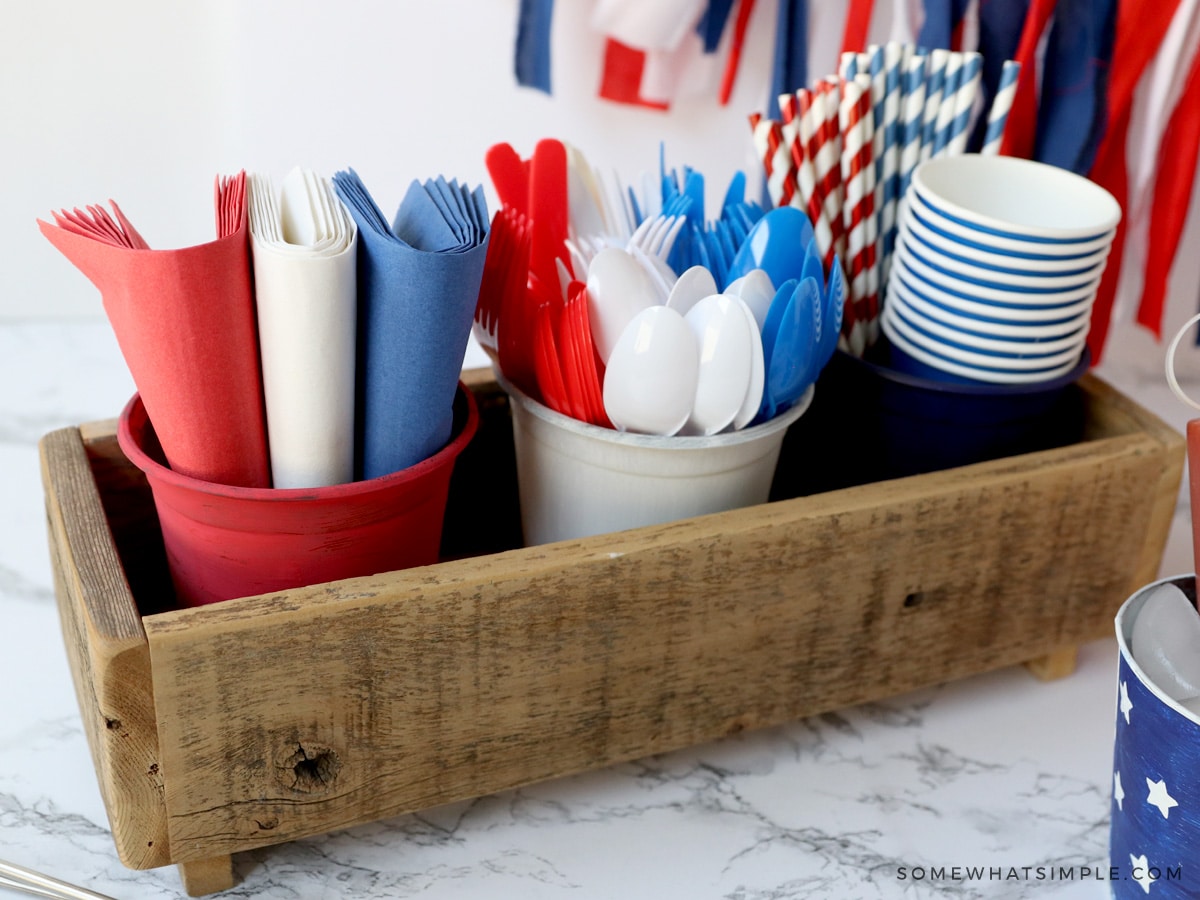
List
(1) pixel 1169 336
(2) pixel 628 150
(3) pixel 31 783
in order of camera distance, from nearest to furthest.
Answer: (3) pixel 31 783
(2) pixel 628 150
(1) pixel 1169 336

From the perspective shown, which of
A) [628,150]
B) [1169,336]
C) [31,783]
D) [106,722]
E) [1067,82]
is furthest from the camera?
[1169,336]

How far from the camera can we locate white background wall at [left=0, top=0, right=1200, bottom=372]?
31.0 inches

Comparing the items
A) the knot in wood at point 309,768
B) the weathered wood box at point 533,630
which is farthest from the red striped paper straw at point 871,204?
the knot in wood at point 309,768

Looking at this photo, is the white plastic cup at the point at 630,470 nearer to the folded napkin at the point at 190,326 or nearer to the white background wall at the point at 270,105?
the folded napkin at the point at 190,326

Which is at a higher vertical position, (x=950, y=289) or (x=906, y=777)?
(x=950, y=289)

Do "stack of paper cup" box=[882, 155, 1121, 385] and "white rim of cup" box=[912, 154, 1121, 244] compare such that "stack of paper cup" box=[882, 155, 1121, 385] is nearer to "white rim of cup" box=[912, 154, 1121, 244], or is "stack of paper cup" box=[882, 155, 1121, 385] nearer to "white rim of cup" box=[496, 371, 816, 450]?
"white rim of cup" box=[912, 154, 1121, 244]

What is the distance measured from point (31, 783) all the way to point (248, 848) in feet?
0.40

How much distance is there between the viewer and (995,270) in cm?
55

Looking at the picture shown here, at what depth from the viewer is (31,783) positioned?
51 cm

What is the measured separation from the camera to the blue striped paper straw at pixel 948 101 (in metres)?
0.62

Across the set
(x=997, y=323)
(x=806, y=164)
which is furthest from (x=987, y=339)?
(x=806, y=164)

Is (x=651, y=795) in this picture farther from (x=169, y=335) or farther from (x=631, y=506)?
(x=169, y=335)

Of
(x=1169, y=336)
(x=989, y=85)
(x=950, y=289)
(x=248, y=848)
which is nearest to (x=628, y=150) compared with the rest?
(x=989, y=85)

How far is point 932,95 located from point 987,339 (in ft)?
0.47
